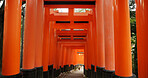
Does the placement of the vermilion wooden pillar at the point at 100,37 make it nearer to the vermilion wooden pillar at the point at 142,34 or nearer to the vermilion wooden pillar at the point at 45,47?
the vermilion wooden pillar at the point at 45,47

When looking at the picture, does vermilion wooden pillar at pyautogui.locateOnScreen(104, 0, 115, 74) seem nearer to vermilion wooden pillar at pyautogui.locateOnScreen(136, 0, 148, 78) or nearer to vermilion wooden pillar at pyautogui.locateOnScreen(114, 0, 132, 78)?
vermilion wooden pillar at pyautogui.locateOnScreen(114, 0, 132, 78)

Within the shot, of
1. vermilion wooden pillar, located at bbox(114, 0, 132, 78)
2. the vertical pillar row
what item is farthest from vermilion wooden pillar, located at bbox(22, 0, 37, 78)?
vermilion wooden pillar, located at bbox(114, 0, 132, 78)

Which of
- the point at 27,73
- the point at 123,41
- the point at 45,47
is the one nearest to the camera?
the point at 123,41

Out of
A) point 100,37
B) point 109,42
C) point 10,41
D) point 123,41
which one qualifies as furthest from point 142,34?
point 100,37

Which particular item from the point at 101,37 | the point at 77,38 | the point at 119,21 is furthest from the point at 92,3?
the point at 77,38

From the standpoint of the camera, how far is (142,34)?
290cm

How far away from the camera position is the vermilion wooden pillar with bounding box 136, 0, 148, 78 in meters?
2.77

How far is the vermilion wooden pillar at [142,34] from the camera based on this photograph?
277 centimetres

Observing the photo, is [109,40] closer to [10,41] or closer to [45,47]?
[10,41]

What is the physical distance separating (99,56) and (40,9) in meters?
3.87

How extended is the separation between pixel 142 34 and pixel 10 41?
327 cm

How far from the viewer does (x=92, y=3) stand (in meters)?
8.78

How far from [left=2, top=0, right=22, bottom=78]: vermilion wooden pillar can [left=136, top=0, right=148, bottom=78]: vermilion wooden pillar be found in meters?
3.15

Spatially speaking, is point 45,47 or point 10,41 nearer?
point 10,41
